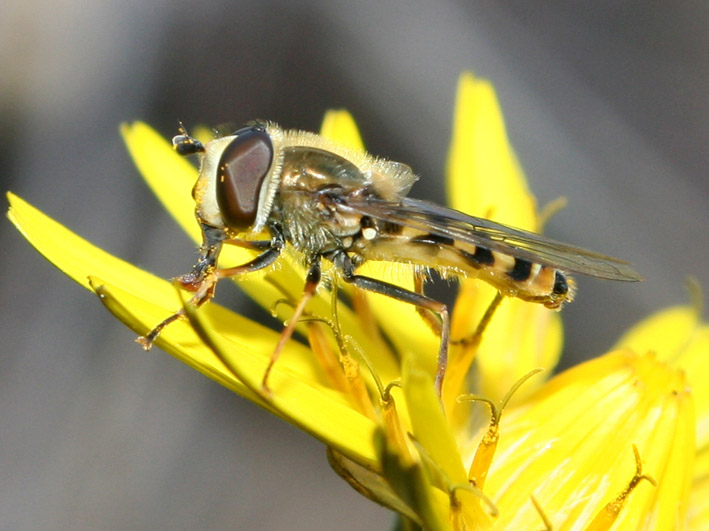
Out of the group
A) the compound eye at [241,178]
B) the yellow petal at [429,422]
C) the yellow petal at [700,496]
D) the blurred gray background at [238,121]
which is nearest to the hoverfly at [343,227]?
the compound eye at [241,178]

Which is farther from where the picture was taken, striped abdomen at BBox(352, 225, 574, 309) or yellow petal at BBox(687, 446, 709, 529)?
yellow petal at BBox(687, 446, 709, 529)

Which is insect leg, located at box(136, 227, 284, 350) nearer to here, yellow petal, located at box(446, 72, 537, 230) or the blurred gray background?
yellow petal, located at box(446, 72, 537, 230)

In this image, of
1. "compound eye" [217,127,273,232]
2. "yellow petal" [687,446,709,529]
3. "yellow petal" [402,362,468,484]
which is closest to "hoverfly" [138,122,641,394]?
"compound eye" [217,127,273,232]

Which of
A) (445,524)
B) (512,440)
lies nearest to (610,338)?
(512,440)

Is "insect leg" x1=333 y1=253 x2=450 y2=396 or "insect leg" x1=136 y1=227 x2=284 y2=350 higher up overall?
"insect leg" x1=333 y1=253 x2=450 y2=396

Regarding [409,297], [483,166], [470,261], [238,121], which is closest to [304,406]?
[409,297]

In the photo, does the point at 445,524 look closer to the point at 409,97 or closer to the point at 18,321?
the point at 18,321
